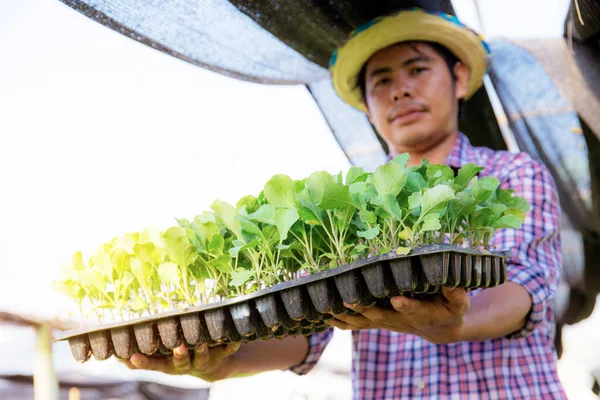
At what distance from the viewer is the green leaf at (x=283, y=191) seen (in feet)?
2.25

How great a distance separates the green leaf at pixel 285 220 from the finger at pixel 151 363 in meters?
0.32

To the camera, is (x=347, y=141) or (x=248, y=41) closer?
(x=248, y=41)

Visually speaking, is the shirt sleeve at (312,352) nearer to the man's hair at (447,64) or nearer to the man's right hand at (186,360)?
the man's right hand at (186,360)

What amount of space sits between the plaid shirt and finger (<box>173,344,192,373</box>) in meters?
0.44

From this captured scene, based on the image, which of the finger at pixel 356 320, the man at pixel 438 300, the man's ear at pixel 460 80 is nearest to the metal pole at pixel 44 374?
the man at pixel 438 300

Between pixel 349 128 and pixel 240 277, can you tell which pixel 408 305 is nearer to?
pixel 240 277

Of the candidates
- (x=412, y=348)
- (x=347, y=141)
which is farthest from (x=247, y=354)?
(x=347, y=141)

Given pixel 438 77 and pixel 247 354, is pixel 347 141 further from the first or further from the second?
pixel 247 354

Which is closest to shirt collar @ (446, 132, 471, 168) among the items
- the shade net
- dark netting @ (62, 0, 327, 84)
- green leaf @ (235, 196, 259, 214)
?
the shade net

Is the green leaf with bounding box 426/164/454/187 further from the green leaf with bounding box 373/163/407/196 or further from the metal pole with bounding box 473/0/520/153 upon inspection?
the metal pole with bounding box 473/0/520/153

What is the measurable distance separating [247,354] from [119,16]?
701 mm

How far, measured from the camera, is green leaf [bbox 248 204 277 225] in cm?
69

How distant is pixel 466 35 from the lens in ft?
4.37

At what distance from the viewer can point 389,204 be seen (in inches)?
24.4
